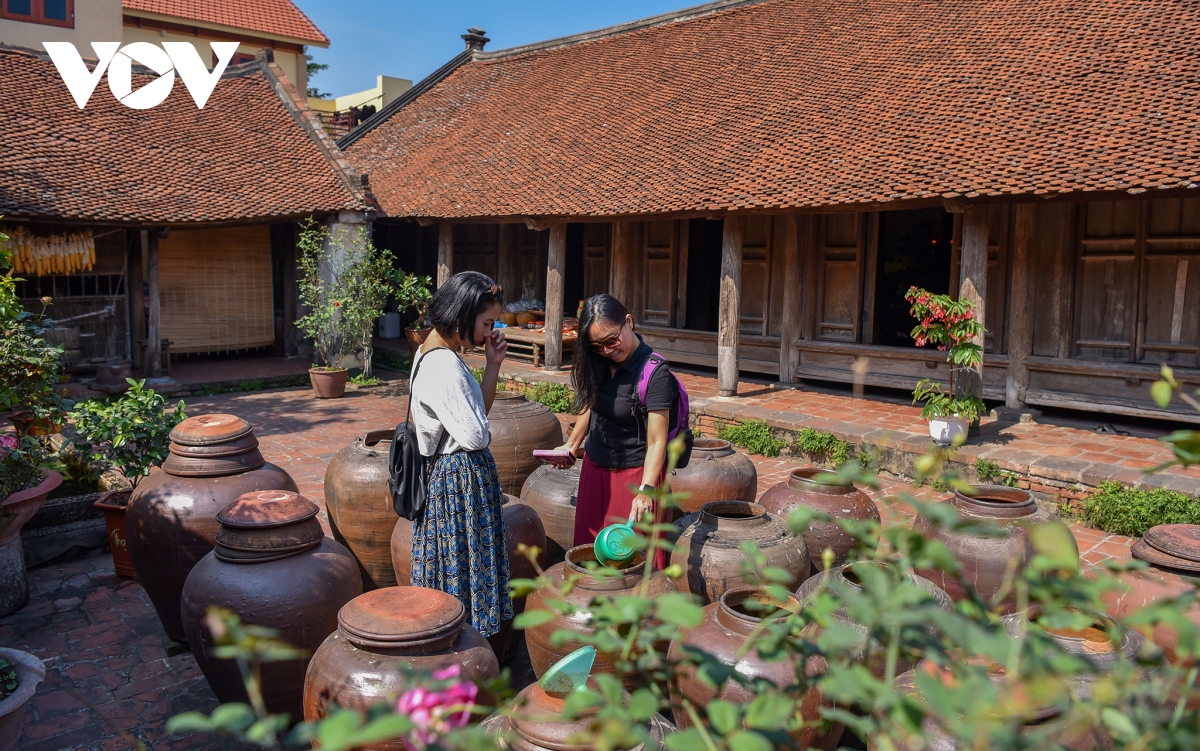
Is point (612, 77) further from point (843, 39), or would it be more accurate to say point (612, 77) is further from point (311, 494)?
point (311, 494)

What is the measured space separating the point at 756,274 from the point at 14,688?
10.4 m

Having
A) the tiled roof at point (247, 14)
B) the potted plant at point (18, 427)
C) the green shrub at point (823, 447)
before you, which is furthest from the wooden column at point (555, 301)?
Answer: the tiled roof at point (247, 14)

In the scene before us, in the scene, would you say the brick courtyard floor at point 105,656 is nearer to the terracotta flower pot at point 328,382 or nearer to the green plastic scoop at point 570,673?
the green plastic scoop at point 570,673

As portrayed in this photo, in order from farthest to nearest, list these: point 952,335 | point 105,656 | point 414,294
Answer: point 414,294 → point 952,335 → point 105,656

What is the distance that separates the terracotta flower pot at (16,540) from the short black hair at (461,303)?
284 cm

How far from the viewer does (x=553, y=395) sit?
453 inches

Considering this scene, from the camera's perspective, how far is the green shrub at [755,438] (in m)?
9.09

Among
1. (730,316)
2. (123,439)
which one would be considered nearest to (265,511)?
(123,439)

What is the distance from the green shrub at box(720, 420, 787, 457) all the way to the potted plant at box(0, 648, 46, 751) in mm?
6880

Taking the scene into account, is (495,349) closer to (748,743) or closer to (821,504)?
(821,504)

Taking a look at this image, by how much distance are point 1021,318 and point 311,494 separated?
297 inches

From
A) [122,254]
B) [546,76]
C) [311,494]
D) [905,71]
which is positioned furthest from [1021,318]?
[122,254]

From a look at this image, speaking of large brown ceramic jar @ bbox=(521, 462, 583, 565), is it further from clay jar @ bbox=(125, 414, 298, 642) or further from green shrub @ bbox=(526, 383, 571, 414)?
green shrub @ bbox=(526, 383, 571, 414)

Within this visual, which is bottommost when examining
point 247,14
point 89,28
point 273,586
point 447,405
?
point 273,586
